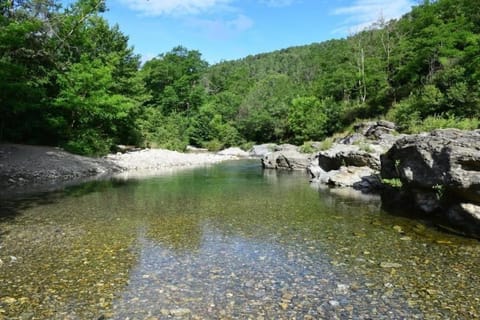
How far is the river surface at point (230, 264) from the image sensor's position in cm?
559

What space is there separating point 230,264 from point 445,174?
6.50m

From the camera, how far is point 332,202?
1479 centimetres

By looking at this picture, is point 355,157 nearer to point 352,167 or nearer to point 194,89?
point 352,167

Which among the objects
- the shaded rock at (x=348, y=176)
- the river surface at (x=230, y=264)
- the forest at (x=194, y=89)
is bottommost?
the river surface at (x=230, y=264)

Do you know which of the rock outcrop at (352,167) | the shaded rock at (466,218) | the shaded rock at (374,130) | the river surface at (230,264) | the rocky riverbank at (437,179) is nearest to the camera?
the river surface at (230,264)

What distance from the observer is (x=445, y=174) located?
10.0 meters

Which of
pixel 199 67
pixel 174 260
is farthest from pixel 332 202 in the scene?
pixel 199 67

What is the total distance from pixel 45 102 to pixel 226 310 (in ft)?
98.1

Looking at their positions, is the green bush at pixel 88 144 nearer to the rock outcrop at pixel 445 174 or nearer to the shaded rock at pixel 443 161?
the shaded rock at pixel 443 161

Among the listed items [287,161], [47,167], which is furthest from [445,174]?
[287,161]

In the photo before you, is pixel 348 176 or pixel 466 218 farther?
Result: pixel 348 176

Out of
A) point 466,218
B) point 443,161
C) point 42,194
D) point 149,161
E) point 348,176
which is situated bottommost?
point 42,194

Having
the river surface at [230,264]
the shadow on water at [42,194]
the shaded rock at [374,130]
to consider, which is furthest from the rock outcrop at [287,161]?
the river surface at [230,264]

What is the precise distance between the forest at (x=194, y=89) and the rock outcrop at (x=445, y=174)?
1372 cm
